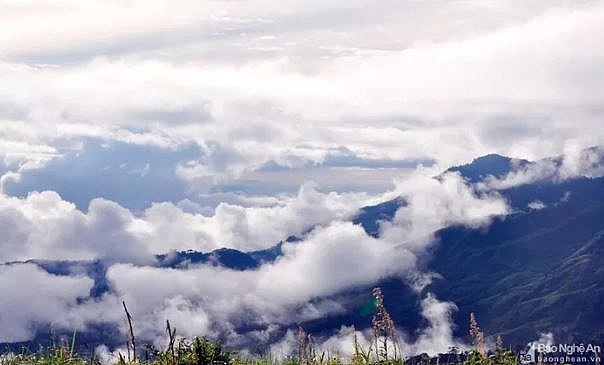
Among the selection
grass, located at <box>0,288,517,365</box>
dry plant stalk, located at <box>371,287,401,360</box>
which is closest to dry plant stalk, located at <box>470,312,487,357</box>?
grass, located at <box>0,288,517,365</box>

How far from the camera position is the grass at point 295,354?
16.2 metres

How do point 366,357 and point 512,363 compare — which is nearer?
point 512,363

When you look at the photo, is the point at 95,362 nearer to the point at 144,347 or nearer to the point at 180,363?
the point at 144,347

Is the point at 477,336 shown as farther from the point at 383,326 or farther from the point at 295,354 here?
the point at 295,354

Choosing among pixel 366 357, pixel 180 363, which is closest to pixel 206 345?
pixel 180 363

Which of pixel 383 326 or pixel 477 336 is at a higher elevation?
pixel 383 326

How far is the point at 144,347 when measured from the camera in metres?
19.5

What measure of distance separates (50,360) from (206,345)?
336 centimetres

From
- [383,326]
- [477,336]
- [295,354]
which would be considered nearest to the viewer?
[477,336]

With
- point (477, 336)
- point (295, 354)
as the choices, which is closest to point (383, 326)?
point (477, 336)

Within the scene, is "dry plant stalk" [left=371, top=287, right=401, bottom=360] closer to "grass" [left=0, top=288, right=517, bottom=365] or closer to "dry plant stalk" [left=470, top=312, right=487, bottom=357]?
"grass" [left=0, top=288, right=517, bottom=365]

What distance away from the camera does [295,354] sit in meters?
19.7

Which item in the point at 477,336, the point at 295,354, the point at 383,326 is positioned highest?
the point at 295,354

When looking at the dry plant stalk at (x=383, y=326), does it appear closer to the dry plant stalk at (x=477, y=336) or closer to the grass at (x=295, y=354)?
the grass at (x=295, y=354)
